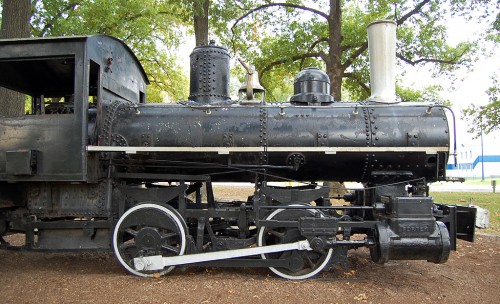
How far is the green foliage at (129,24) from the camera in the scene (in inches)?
570

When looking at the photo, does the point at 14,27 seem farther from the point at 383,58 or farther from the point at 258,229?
the point at 383,58

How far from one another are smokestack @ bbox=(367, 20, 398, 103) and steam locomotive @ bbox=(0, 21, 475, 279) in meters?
0.22

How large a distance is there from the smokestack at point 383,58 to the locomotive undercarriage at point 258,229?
1.40 meters

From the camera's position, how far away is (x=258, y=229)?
5082 millimetres

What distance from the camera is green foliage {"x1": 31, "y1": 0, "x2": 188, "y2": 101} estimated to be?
14.5 meters

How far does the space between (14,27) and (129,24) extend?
708 cm

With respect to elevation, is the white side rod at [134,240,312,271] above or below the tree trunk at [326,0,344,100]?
below

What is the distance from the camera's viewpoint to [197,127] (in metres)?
5.04

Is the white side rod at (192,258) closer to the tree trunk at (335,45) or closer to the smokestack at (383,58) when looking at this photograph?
the smokestack at (383,58)

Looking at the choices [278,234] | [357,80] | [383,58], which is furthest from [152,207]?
[357,80]

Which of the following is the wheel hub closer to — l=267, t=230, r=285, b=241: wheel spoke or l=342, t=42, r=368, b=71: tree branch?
l=267, t=230, r=285, b=241: wheel spoke

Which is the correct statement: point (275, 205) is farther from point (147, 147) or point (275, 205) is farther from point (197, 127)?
point (147, 147)

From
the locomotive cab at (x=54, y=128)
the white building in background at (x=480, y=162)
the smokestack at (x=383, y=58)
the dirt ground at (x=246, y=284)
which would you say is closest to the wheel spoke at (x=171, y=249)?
the dirt ground at (x=246, y=284)

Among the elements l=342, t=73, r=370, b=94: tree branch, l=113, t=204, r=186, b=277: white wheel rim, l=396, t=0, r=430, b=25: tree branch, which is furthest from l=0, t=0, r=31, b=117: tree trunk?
l=396, t=0, r=430, b=25: tree branch
